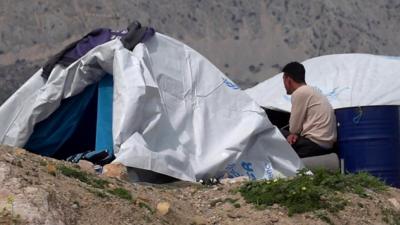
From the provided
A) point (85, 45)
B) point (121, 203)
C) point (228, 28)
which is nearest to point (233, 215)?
point (121, 203)

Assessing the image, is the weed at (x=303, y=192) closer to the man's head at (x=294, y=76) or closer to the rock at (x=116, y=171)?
the rock at (x=116, y=171)

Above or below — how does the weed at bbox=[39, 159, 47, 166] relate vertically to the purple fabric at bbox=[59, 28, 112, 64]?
below

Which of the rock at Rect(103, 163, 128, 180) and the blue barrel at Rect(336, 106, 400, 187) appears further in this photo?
the blue barrel at Rect(336, 106, 400, 187)

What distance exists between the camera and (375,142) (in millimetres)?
7328

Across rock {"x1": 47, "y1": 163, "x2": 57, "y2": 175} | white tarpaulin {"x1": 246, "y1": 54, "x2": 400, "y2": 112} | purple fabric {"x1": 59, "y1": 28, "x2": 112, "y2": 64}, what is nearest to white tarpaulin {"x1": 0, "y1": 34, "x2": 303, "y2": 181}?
purple fabric {"x1": 59, "y1": 28, "x2": 112, "y2": 64}

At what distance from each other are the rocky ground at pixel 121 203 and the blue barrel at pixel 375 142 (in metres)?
1.30

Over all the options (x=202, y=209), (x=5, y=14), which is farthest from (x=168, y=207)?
(x=5, y=14)

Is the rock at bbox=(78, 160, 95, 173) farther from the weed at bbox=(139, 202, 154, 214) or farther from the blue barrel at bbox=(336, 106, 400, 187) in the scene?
the blue barrel at bbox=(336, 106, 400, 187)

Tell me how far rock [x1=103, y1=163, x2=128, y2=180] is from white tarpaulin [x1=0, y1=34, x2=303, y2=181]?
0.13 metres

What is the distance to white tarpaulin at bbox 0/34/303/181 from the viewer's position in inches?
257

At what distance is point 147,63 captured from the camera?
7039 mm

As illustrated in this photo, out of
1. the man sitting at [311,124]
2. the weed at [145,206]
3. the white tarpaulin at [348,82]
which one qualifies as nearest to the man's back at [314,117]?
the man sitting at [311,124]

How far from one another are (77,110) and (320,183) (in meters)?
2.41

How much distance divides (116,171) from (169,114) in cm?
93
